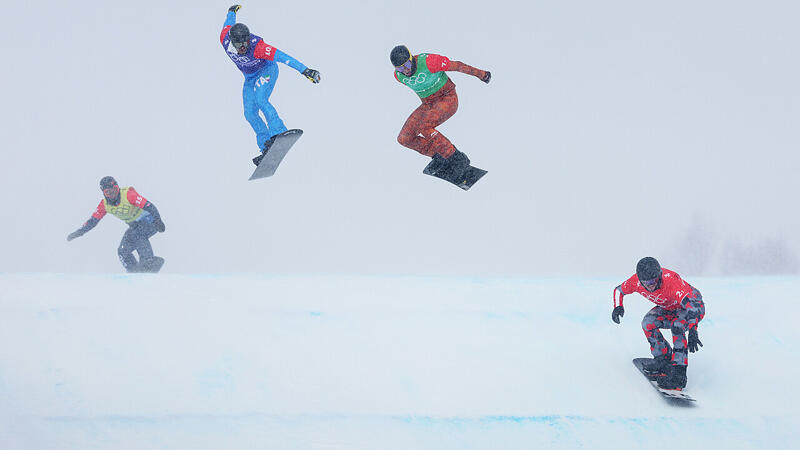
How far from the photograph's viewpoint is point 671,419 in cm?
515

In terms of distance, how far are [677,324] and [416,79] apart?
298 centimetres

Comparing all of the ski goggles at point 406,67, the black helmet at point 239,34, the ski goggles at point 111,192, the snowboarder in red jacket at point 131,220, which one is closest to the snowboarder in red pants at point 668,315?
the ski goggles at point 406,67

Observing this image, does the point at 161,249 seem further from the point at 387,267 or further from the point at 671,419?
the point at 671,419

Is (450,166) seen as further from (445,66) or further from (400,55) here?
(400,55)

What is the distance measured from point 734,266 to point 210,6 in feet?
101

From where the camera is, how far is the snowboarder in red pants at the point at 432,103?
600 cm

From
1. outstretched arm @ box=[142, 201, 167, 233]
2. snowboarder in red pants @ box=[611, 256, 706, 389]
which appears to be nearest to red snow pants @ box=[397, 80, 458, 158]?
snowboarder in red pants @ box=[611, 256, 706, 389]

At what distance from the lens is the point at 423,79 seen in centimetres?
615

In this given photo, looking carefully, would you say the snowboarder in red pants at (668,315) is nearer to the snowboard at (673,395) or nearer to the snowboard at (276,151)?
the snowboard at (673,395)

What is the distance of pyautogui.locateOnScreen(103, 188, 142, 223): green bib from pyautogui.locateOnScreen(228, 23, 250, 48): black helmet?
140 inches

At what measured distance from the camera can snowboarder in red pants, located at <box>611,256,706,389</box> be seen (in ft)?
17.4

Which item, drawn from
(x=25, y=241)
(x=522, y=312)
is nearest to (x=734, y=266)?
(x=522, y=312)

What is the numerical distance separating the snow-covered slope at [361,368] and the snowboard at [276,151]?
1.37m

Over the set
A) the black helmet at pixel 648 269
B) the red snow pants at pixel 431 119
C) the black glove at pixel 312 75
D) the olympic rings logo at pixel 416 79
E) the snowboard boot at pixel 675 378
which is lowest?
the snowboard boot at pixel 675 378
